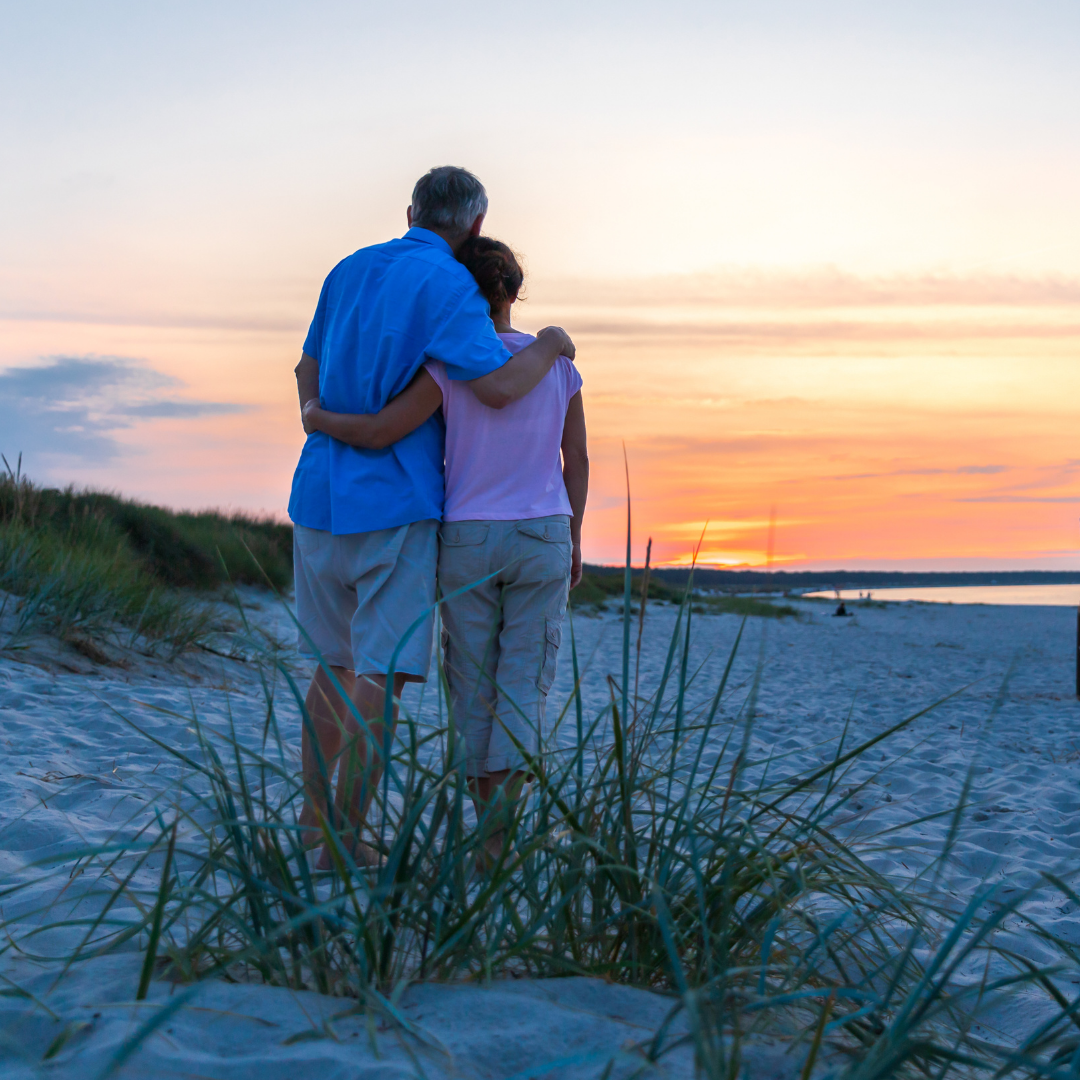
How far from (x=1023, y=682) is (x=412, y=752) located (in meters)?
9.40

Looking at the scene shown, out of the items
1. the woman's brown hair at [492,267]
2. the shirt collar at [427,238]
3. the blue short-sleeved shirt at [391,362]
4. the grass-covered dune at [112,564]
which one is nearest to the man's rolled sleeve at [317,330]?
the blue short-sleeved shirt at [391,362]

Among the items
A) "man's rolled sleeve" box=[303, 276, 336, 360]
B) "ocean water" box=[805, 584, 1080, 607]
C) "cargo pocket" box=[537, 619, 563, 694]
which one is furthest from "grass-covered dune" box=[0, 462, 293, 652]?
"ocean water" box=[805, 584, 1080, 607]

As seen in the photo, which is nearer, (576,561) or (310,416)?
(310,416)

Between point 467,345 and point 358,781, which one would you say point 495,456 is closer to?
point 467,345

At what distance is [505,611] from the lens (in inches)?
89.8

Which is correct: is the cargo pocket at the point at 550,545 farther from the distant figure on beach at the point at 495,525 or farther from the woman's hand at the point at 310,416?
the woman's hand at the point at 310,416

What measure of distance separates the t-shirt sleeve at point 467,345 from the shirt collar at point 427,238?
203mm

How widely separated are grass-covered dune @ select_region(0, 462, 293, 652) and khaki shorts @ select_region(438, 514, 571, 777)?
53 centimetres

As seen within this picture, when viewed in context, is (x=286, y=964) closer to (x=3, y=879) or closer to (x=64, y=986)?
(x=64, y=986)

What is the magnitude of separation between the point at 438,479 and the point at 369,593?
343mm

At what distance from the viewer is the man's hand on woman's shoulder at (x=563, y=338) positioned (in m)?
2.29

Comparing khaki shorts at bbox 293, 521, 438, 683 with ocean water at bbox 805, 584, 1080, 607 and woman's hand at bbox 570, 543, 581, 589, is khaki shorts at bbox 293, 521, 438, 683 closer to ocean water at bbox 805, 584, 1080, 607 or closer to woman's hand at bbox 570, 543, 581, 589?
woman's hand at bbox 570, 543, 581, 589

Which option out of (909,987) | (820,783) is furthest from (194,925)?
(820,783)

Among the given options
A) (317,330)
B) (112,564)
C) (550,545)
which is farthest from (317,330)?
(112,564)
